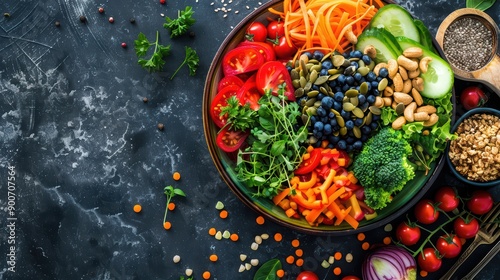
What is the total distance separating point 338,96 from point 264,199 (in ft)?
2.66

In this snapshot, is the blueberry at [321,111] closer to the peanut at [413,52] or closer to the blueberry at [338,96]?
the blueberry at [338,96]

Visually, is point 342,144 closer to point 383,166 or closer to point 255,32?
point 383,166

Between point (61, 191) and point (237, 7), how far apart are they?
1.83m

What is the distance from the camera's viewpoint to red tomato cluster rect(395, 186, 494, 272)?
146 inches

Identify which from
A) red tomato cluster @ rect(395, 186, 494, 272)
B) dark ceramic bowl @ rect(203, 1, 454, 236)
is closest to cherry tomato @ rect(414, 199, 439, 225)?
red tomato cluster @ rect(395, 186, 494, 272)

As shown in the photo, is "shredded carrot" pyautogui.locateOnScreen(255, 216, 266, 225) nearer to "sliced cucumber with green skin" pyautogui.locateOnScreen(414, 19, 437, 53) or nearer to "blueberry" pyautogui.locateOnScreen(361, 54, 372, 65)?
"blueberry" pyautogui.locateOnScreen(361, 54, 372, 65)

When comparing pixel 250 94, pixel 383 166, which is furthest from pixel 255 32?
pixel 383 166

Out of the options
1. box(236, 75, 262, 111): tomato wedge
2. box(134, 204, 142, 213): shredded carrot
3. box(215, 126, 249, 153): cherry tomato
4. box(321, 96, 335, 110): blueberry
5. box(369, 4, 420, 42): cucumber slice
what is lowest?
box(134, 204, 142, 213): shredded carrot

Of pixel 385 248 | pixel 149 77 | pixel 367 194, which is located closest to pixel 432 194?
pixel 385 248

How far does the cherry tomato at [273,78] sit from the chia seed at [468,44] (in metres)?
1.19

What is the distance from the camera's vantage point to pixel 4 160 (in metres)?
3.90

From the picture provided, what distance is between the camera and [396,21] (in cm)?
338

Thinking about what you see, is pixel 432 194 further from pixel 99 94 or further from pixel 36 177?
pixel 36 177

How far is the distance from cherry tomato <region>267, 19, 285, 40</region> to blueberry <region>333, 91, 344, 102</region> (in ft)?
1.83
